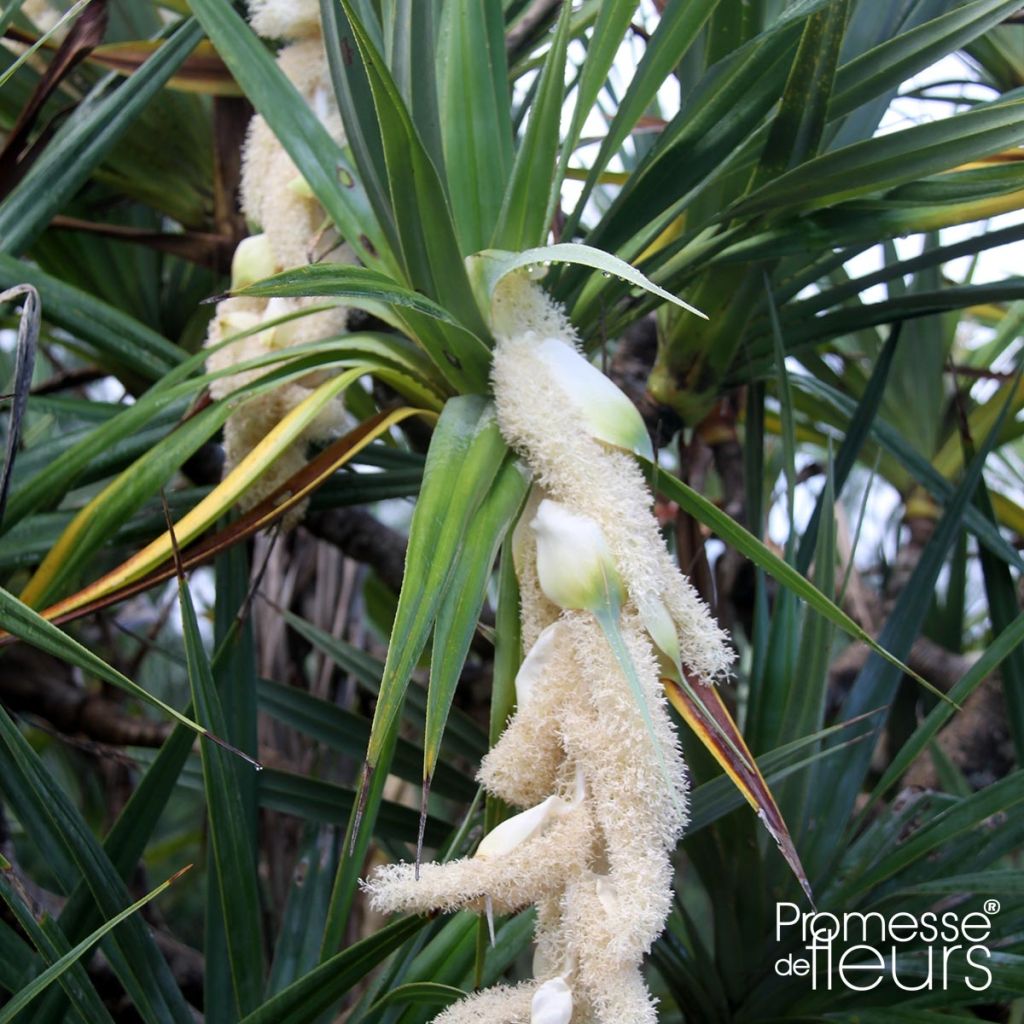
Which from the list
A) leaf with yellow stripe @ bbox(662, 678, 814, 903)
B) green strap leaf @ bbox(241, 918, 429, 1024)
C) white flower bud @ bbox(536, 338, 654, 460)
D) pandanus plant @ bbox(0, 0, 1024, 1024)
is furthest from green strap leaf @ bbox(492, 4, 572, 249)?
green strap leaf @ bbox(241, 918, 429, 1024)

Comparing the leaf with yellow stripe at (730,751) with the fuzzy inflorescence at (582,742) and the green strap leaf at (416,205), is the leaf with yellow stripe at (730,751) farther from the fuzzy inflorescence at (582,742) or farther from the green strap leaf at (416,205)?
the green strap leaf at (416,205)

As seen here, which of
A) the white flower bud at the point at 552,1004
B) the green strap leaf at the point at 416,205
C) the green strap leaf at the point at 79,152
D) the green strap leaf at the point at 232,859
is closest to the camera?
the white flower bud at the point at 552,1004

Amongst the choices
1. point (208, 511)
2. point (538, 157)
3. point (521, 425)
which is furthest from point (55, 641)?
point (538, 157)

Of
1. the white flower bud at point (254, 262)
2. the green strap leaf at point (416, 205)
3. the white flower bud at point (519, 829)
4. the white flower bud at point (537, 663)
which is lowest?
the white flower bud at point (519, 829)

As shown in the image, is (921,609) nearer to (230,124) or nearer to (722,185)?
(722,185)

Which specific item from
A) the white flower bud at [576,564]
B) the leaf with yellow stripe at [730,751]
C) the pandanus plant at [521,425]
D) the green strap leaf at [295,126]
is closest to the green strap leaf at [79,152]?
the pandanus plant at [521,425]

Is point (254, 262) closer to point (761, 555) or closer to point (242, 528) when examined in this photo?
point (242, 528)

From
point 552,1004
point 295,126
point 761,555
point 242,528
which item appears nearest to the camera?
point 552,1004
